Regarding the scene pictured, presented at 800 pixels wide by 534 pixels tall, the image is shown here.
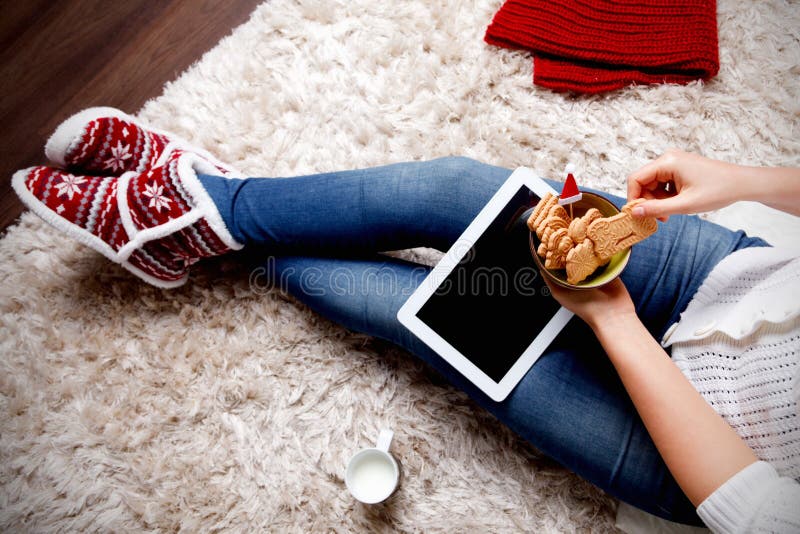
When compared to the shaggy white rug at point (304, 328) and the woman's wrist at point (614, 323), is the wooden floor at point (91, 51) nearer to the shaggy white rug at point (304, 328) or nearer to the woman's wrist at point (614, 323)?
the shaggy white rug at point (304, 328)

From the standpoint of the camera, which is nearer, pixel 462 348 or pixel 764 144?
pixel 462 348

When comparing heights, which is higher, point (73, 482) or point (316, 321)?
point (316, 321)

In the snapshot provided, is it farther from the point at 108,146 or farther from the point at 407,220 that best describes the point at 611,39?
the point at 108,146

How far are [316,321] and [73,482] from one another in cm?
55

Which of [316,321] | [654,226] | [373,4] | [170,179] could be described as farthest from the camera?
[373,4]

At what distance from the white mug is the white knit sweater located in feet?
1.60

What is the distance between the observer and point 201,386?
956 mm

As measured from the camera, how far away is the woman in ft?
1.74

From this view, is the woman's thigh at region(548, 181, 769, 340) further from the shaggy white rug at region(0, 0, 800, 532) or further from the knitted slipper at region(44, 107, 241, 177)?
the knitted slipper at region(44, 107, 241, 177)

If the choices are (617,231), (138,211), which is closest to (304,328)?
(138,211)

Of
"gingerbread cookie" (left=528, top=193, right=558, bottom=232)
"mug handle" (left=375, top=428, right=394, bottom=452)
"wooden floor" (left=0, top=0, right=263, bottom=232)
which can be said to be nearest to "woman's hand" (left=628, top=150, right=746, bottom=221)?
"gingerbread cookie" (left=528, top=193, right=558, bottom=232)

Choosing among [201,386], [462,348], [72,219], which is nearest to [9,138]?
[72,219]

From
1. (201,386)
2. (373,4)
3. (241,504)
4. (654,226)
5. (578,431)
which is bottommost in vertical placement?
(241,504)

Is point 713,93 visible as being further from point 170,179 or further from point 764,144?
point 170,179
